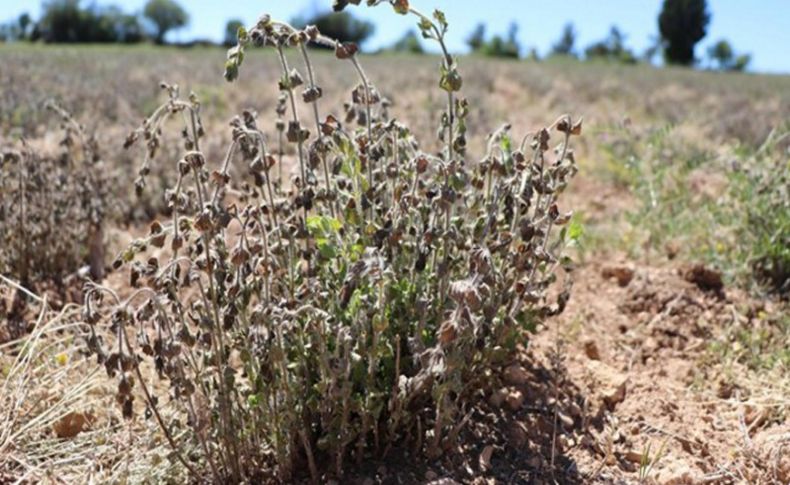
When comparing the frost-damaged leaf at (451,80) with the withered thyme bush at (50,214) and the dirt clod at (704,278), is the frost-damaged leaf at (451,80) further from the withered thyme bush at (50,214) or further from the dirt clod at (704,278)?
the dirt clod at (704,278)

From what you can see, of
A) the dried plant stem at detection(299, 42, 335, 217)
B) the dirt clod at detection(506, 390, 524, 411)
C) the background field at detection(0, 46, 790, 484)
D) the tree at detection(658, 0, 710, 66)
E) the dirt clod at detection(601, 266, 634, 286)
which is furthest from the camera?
the tree at detection(658, 0, 710, 66)

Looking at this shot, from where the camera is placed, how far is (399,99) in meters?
10.8

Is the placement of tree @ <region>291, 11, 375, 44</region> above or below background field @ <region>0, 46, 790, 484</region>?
above

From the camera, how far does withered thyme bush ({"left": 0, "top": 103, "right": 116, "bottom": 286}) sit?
3.41m

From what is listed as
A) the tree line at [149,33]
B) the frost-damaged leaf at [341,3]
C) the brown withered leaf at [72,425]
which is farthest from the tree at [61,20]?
the frost-damaged leaf at [341,3]

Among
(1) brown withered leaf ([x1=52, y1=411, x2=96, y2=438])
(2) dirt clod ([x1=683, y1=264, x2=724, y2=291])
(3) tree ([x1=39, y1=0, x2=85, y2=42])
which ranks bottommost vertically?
(1) brown withered leaf ([x1=52, y1=411, x2=96, y2=438])

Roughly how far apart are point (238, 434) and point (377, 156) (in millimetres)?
906

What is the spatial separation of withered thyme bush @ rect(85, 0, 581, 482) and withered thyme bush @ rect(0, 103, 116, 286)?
4.34 feet

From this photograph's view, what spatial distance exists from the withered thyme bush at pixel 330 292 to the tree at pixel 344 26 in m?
50.0

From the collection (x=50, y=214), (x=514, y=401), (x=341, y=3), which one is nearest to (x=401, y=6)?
(x=341, y=3)

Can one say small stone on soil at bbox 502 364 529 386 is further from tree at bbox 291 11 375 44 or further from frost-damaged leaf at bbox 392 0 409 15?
tree at bbox 291 11 375 44

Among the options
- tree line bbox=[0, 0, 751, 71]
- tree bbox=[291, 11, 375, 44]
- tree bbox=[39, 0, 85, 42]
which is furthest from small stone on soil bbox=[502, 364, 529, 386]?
tree bbox=[39, 0, 85, 42]

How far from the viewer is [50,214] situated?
12.0ft

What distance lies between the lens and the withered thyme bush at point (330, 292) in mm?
1964
